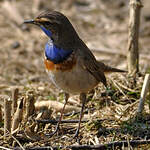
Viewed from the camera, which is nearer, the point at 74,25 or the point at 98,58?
the point at 98,58

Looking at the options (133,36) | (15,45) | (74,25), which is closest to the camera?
(133,36)

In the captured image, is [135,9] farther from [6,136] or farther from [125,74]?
[6,136]

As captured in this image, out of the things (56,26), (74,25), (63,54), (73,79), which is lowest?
(73,79)

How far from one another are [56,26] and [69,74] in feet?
2.07

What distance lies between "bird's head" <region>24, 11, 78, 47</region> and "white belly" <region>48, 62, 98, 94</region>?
38 cm

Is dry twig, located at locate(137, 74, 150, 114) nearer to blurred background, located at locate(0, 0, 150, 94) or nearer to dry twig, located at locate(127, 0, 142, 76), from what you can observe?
dry twig, located at locate(127, 0, 142, 76)

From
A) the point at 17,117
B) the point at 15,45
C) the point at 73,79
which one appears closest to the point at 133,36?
the point at 73,79

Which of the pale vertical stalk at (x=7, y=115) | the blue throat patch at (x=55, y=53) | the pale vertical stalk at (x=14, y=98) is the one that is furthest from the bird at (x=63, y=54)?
the pale vertical stalk at (x=7, y=115)

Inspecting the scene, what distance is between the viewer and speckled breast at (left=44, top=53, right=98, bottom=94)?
4.61m

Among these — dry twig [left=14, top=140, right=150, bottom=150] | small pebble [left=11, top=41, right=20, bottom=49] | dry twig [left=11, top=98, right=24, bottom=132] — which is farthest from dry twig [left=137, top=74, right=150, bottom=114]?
small pebble [left=11, top=41, right=20, bottom=49]

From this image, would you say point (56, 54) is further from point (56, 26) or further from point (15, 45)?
point (15, 45)

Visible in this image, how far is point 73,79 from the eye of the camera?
15.4 feet

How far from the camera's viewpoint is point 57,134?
16.1ft

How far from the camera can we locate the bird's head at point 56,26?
451 centimetres
